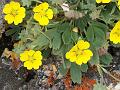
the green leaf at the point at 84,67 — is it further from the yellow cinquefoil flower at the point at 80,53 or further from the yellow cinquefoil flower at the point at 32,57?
the yellow cinquefoil flower at the point at 32,57

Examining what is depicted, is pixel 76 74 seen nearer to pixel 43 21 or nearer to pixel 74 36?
pixel 74 36

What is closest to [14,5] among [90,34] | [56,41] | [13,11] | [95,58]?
[13,11]

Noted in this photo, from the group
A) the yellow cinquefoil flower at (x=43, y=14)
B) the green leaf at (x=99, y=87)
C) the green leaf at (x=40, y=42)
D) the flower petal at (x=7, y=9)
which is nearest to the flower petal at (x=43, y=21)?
the yellow cinquefoil flower at (x=43, y=14)

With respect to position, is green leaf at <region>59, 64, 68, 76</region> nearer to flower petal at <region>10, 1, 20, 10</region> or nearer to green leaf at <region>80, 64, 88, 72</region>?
green leaf at <region>80, 64, 88, 72</region>

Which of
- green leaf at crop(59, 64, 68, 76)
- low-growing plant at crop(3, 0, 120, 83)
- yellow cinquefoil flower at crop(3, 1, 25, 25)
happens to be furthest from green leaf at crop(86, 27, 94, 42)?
yellow cinquefoil flower at crop(3, 1, 25, 25)

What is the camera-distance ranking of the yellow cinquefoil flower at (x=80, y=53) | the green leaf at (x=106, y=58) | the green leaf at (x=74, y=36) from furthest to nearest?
the green leaf at (x=106, y=58), the green leaf at (x=74, y=36), the yellow cinquefoil flower at (x=80, y=53)

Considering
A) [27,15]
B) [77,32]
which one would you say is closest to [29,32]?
[27,15]

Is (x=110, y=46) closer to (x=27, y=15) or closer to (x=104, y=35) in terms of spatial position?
(x=104, y=35)

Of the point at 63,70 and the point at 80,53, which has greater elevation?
the point at 80,53
